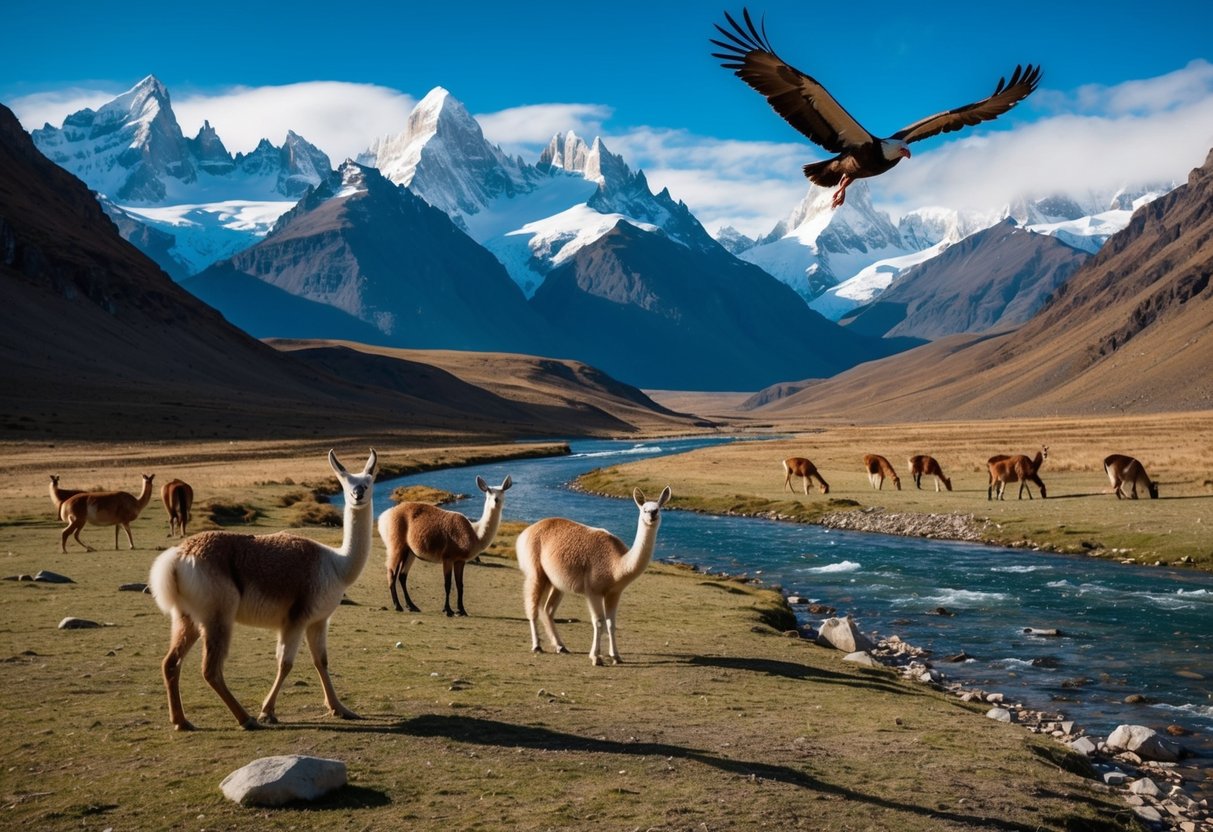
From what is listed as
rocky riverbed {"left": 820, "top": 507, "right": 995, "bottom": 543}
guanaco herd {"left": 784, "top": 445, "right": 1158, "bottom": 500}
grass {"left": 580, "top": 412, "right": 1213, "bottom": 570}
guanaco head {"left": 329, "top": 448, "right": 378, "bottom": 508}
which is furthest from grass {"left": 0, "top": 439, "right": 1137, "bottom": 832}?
guanaco herd {"left": 784, "top": 445, "right": 1158, "bottom": 500}

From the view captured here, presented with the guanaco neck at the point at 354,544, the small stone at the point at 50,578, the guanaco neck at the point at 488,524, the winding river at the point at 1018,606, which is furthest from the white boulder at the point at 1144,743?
the small stone at the point at 50,578

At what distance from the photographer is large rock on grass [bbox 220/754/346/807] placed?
333 inches

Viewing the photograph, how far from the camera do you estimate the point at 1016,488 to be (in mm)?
49031

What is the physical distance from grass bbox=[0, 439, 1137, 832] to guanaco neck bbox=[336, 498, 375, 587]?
1596 mm

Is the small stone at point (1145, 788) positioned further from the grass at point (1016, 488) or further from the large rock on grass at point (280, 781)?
the grass at point (1016, 488)

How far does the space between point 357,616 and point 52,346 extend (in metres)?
138

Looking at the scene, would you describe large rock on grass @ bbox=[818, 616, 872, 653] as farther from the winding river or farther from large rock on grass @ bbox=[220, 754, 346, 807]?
large rock on grass @ bbox=[220, 754, 346, 807]

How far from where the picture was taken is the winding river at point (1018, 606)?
17891 millimetres

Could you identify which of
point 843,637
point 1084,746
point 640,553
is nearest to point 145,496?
point 640,553

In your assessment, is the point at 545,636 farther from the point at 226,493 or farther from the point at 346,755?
the point at 226,493

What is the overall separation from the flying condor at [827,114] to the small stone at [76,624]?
40.4ft

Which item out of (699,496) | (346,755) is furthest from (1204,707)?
(699,496)

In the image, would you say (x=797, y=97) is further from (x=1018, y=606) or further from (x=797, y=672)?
(x=1018, y=606)

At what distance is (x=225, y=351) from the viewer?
187000 millimetres
